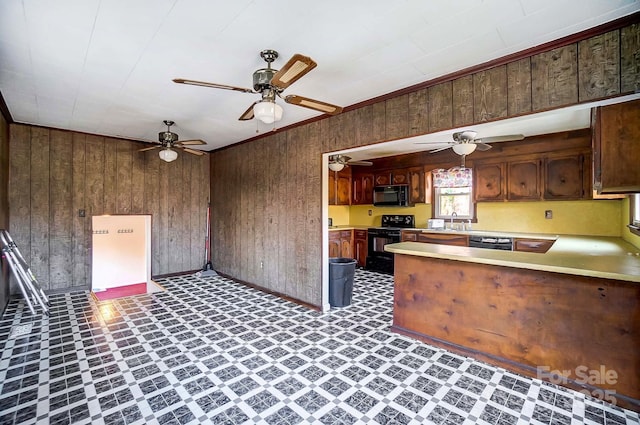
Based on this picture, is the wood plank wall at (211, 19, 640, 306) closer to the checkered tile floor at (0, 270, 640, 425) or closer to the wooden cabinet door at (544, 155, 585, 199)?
the checkered tile floor at (0, 270, 640, 425)

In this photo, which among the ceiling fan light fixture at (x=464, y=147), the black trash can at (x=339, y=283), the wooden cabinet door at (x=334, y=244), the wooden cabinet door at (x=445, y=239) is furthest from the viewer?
the wooden cabinet door at (x=334, y=244)

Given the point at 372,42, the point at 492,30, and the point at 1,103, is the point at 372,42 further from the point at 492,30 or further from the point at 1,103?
the point at 1,103

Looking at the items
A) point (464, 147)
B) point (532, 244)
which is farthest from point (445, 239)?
point (464, 147)

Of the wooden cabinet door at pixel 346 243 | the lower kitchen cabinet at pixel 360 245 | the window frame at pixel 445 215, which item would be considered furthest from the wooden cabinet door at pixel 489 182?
the wooden cabinet door at pixel 346 243

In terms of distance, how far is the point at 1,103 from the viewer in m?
3.56

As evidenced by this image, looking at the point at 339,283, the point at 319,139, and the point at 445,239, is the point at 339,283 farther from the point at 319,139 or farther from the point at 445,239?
the point at 445,239

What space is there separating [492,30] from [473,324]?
2.43m

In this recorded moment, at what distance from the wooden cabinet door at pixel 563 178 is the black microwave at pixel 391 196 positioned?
233 centimetres

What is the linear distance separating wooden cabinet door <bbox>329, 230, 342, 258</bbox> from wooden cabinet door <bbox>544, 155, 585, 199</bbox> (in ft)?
12.2

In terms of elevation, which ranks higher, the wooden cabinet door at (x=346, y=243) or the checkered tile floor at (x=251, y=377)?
the wooden cabinet door at (x=346, y=243)

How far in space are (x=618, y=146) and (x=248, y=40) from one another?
9.05 ft

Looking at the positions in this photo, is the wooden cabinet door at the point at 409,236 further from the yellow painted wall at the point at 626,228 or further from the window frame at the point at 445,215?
the yellow painted wall at the point at 626,228

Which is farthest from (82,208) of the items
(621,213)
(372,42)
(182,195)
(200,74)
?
(621,213)

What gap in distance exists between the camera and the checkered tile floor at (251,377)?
200 centimetres
